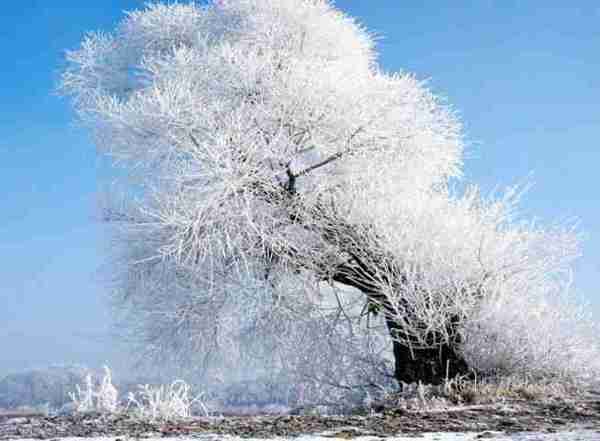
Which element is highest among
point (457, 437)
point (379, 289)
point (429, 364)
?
point (379, 289)

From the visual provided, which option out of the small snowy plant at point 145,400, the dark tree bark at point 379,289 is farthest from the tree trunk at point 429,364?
the small snowy plant at point 145,400

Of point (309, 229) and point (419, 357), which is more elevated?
point (309, 229)

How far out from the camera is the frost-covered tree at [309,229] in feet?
32.0

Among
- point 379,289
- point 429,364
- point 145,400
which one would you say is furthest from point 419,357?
point 145,400

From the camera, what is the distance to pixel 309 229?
10922mm

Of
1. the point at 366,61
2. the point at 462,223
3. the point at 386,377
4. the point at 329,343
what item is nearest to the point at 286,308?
the point at 329,343

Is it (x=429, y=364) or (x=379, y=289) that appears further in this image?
(x=379, y=289)

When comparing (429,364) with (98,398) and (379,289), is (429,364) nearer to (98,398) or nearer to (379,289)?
(379,289)

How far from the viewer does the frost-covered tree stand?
32.0ft

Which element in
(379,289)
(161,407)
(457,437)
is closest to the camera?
(457,437)

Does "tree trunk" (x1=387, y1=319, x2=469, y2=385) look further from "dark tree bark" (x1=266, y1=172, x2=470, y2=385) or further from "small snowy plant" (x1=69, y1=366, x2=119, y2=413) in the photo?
"small snowy plant" (x1=69, y1=366, x2=119, y2=413)

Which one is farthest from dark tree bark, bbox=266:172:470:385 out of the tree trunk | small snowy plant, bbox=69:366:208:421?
small snowy plant, bbox=69:366:208:421

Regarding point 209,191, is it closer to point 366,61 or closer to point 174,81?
point 174,81

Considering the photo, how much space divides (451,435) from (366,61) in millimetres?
9152
